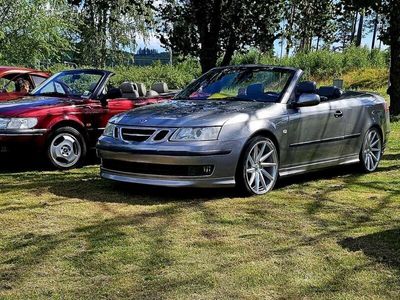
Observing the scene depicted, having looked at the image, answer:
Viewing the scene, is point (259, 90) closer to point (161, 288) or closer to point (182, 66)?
point (161, 288)

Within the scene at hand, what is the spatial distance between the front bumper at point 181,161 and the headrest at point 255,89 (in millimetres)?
1132

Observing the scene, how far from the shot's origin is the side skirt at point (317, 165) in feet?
22.3

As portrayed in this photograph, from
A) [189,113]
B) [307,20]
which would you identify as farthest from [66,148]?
[307,20]

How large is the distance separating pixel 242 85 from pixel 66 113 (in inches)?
98.1

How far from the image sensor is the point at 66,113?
26.7ft

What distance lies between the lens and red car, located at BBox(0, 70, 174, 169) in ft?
25.5

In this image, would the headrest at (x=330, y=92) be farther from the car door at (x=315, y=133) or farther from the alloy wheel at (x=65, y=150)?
the alloy wheel at (x=65, y=150)

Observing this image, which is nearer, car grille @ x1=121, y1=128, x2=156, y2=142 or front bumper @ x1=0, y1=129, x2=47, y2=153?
car grille @ x1=121, y1=128, x2=156, y2=142

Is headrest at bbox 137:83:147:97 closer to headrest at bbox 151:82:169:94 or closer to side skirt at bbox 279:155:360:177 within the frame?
headrest at bbox 151:82:169:94

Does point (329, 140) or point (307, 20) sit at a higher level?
point (307, 20)

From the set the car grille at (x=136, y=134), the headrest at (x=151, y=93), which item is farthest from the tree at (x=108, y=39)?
the car grille at (x=136, y=134)

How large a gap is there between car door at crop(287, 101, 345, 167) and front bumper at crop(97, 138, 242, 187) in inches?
38.6

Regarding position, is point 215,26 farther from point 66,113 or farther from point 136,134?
point 136,134

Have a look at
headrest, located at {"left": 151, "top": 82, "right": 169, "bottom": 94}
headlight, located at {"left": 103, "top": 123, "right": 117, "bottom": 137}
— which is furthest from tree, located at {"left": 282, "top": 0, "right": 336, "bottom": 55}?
headlight, located at {"left": 103, "top": 123, "right": 117, "bottom": 137}
